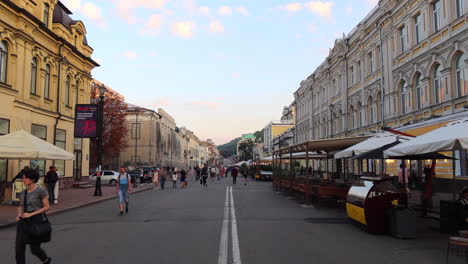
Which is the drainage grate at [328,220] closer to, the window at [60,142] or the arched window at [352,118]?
the window at [60,142]

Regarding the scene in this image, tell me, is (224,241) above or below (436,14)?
below

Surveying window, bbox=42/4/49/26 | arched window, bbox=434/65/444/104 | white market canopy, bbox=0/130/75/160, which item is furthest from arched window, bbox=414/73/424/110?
window, bbox=42/4/49/26

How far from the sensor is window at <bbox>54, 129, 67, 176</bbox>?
2564cm

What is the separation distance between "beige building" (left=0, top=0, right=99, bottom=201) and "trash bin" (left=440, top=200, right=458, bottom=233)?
58.0 feet

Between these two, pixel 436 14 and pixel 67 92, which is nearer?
pixel 436 14

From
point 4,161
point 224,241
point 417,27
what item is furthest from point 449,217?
point 4,161

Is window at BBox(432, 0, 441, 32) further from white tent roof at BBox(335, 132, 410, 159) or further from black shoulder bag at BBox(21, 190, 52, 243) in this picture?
black shoulder bag at BBox(21, 190, 52, 243)

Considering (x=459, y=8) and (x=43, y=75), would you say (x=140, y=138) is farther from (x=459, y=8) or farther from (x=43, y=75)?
(x=459, y=8)

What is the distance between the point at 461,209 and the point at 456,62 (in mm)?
12621

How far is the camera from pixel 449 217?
32.5 feet

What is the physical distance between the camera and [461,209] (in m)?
9.34

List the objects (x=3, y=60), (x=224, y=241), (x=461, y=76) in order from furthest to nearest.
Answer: (x=3, y=60)
(x=461, y=76)
(x=224, y=241)

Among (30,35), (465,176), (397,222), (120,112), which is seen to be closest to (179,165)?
(120,112)

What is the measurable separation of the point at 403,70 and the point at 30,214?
2378 centimetres
